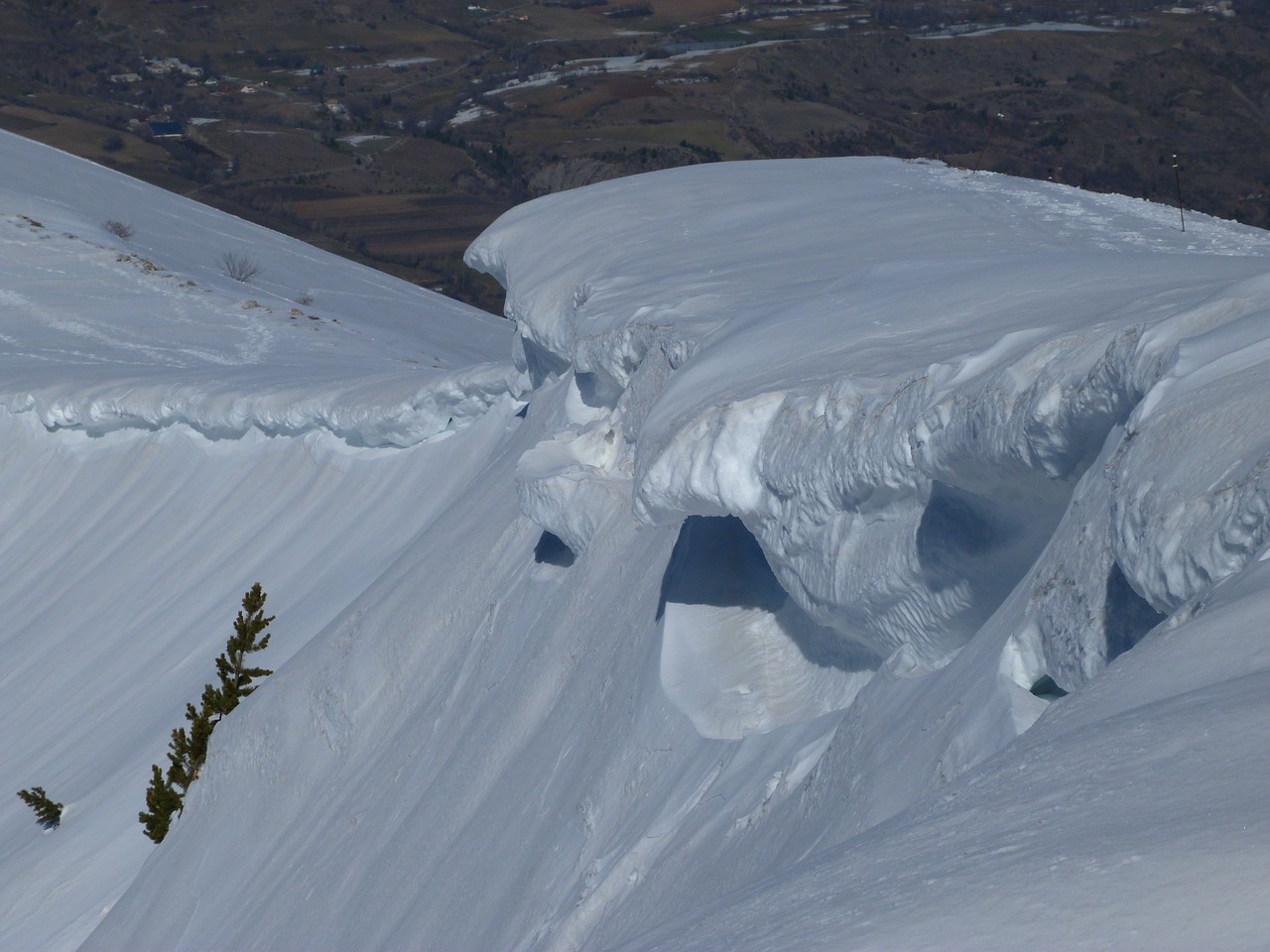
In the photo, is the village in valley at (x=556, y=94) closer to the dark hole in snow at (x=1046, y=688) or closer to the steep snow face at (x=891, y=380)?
the steep snow face at (x=891, y=380)

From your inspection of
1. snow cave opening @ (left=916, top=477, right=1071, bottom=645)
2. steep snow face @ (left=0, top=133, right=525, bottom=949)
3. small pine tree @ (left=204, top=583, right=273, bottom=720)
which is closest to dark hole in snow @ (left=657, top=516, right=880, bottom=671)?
snow cave opening @ (left=916, top=477, right=1071, bottom=645)

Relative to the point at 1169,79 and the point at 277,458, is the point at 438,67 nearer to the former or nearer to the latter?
the point at 1169,79

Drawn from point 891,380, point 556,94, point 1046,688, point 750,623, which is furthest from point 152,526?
point 556,94

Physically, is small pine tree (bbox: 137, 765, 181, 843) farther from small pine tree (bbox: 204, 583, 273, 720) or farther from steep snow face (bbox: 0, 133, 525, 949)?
small pine tree (bbox: 204, 583, 273, 720)

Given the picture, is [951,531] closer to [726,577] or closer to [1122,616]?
[1122,616]

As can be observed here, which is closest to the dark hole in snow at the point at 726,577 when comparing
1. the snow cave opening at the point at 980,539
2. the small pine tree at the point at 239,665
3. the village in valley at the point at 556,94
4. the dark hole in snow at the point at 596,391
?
the snow cave opening at the point at 980,539

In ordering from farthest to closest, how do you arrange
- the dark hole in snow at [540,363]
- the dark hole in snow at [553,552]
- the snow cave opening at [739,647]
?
the dark hole in snow at [540,363] < the dark hole in snow at [553,552] < the snow cave opening at [739,647]

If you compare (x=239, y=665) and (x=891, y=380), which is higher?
(x=891, y=380)
